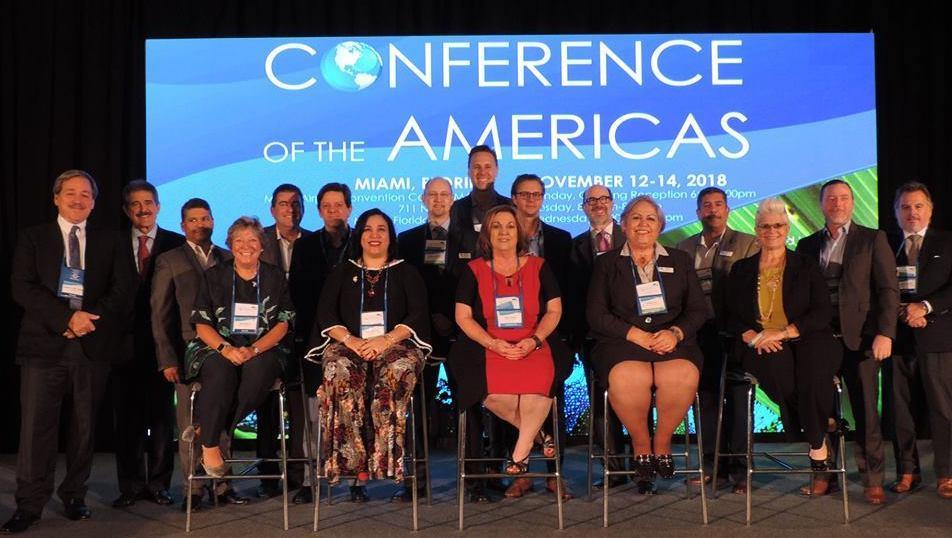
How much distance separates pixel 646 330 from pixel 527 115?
2205 mm

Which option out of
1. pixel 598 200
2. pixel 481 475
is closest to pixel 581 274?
pixel 598 200

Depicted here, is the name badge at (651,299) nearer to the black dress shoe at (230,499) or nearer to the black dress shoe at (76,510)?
the black dress shoe at (230,499)

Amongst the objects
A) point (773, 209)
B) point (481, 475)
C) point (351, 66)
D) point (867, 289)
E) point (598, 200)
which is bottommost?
point (481, 475)

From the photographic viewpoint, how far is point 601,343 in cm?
464

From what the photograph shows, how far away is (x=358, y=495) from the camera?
4926 millimetres

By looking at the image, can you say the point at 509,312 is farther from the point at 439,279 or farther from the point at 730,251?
the point at 730,251

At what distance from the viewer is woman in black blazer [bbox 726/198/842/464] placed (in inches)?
178

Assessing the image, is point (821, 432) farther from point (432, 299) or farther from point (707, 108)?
point (707, 108)

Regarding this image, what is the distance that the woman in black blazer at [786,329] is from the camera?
4.52m

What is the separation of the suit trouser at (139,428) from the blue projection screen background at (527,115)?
1593 millimetres

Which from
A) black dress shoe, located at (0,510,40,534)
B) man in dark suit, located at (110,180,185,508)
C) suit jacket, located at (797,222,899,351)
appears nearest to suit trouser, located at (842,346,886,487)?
suit jacket, located at (797,222,899,351)

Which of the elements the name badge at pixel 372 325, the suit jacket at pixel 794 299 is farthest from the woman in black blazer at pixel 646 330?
the name badge at pixel 372 325

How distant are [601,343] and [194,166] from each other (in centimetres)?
305

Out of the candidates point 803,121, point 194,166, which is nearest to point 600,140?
point 803,121
